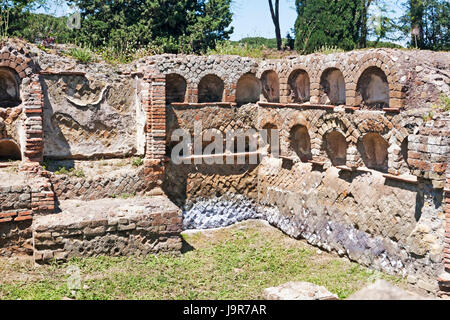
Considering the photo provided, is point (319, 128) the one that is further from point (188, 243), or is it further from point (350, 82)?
point (188, 243)

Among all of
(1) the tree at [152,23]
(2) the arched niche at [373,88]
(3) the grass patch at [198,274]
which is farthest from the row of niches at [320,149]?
(1) the tree at [152,23]

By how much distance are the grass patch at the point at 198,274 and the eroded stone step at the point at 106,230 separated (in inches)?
7.5

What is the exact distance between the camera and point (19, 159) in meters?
10.4

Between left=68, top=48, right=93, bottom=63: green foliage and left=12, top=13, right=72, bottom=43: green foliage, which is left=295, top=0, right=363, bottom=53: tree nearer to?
left=68, top=48, right=93, bottom=63: green foliage

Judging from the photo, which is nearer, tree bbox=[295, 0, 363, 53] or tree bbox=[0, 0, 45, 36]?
tree bbox=[0, 0, 45, 36]

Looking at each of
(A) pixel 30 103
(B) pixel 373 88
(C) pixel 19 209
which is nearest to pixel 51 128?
(A) pixel 30 103

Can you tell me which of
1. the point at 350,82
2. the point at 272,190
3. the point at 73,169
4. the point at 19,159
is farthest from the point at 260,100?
the point at 19,159

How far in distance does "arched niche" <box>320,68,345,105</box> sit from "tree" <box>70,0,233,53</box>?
711cm

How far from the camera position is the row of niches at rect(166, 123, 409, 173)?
9078 millimetres

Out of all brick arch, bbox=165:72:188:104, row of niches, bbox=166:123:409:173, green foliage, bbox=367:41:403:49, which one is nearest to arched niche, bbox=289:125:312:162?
row of niches, bbox=166:123:409:173

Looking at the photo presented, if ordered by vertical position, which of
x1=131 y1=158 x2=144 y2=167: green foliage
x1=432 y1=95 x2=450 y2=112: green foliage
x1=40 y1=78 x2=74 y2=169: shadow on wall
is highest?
x1=432 y1=95 x2=450 y2=112: green foliage

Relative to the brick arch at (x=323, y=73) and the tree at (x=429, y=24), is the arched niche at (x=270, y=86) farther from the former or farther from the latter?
the tree at (x=429, y=24)

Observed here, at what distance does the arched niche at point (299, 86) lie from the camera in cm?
1100

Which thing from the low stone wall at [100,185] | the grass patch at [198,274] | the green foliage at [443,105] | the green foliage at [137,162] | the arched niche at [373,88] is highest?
the arched niche at [373,88]
